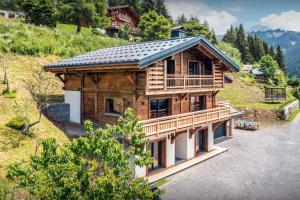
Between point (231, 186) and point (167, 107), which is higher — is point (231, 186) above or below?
below

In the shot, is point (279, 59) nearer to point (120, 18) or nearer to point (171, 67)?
point (120, 18)

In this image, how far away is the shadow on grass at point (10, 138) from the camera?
14738mm

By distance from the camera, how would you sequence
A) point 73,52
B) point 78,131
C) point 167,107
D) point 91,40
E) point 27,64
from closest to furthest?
point 78,131 → point 167,107 → point 27,64 → point 73,52 → point 91,40

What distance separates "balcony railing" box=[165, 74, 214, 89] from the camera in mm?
19094

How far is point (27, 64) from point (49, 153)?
70.5ft

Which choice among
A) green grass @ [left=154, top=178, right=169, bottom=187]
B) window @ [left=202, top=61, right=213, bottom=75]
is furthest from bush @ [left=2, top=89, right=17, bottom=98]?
window @ [left=202, top=61, right=213, bottom=75]

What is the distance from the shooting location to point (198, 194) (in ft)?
53.2

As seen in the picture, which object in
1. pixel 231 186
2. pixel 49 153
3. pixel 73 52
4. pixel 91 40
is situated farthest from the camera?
pixel 91 40

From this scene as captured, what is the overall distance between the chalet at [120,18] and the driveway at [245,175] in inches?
1977

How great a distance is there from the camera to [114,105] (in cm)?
1933

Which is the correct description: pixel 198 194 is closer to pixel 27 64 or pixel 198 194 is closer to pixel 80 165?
pixel 80 165

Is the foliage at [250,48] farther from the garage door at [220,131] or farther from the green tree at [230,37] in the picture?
the garage door at [220,131]

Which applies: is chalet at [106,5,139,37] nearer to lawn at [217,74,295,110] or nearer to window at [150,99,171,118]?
lawn at [217,74,295,110]

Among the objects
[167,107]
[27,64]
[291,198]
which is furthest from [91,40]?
[291,198]
